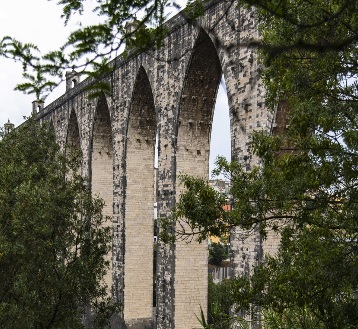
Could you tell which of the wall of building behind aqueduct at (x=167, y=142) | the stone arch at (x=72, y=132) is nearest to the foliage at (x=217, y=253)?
the stone arch at (x=72, y=132)

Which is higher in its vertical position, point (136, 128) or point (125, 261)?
point (136, 128)

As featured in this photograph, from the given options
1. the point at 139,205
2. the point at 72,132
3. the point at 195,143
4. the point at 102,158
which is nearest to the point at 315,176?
the point at 195,143

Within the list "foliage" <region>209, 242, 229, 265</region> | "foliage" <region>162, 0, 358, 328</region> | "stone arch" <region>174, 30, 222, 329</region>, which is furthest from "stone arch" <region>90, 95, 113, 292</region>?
"foliage" <region>209, 242, 229, 265</region>

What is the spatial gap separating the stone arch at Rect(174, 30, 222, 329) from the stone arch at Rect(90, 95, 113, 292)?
6.40m

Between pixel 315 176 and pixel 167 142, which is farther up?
pixel 167 142

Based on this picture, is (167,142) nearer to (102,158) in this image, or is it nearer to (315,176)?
(102,158)

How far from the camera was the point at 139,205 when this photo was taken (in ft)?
60.8

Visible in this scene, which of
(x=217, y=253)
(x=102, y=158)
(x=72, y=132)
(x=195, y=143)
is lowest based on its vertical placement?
(x=217, y=253)

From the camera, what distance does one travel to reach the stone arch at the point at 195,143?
14852 mm

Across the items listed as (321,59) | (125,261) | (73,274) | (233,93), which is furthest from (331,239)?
(125,261)

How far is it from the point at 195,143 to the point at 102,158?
708 centimetres

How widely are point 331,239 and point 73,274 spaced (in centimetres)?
599

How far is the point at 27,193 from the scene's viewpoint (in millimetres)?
11133

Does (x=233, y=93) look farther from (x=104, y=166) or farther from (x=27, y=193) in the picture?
(x=104, y=166)
